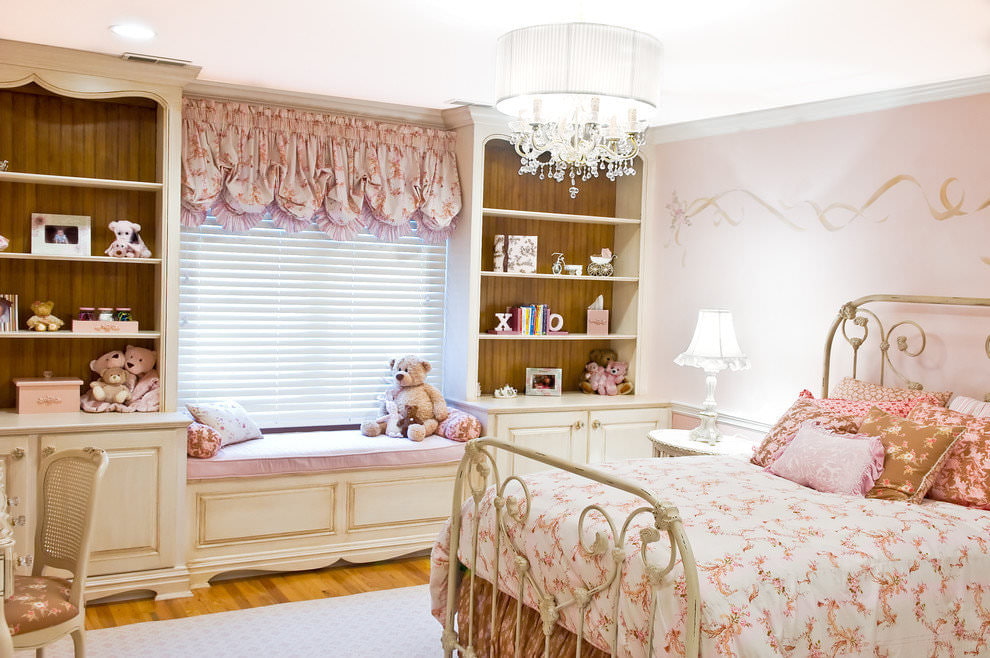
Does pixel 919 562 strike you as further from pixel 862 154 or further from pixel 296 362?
pixel 296 362

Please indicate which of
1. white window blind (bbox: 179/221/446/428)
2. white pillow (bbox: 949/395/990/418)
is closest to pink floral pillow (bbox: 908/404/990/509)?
white pillow (bbox: 949/395/990/418)

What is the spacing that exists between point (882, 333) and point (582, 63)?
2185 mm

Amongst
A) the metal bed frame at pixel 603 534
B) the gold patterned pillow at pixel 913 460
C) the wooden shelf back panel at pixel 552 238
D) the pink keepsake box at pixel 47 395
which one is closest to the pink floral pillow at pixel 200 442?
the pink keepsake box at pixel 47 395

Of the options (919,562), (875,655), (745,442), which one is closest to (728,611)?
(875,655)

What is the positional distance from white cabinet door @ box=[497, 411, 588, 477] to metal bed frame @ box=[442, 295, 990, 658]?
58.0 inches

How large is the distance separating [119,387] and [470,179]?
204cm

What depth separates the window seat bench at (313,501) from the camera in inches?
159

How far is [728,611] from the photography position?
221cm

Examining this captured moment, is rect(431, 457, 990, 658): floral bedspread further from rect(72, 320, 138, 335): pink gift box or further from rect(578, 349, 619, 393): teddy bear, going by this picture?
rect(578, 349, 619, 393): teddy bear

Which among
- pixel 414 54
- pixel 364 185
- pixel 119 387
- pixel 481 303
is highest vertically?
pixel 414 54

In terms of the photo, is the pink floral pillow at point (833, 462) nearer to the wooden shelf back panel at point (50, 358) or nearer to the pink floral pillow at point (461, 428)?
the pink floral pillow at point (461, 428)

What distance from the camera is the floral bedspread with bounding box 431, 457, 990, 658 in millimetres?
2268

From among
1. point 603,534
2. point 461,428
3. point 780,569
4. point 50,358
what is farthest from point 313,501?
point 780,569

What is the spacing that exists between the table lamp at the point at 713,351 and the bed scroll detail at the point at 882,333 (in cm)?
45
